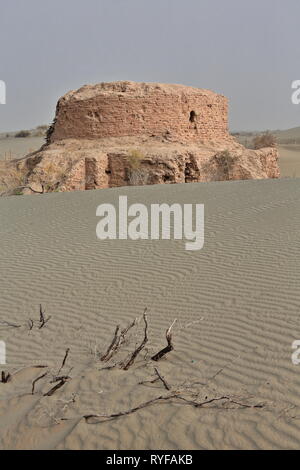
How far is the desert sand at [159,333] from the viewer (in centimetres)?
281

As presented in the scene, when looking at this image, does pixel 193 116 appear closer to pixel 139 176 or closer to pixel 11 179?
pixel 139 176

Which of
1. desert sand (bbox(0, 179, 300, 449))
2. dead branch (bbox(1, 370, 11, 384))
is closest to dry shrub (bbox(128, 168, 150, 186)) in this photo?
desert sand (bbox(0, 179, 300, 449))

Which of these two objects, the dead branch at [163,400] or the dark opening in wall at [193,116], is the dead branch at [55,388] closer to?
the dead branch at [163,400]

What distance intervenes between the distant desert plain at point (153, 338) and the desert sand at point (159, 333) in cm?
1

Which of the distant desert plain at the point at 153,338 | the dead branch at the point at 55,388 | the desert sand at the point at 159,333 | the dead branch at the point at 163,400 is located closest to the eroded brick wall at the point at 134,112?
the desert sand at the point at 159,333

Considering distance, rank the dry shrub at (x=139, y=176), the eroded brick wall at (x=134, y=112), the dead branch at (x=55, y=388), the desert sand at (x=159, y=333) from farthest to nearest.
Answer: the eroded brick wall at (x=134, y=112) → the dry shrub at (x=139, y=176) → the dead branch at (x=55, y=388) → the desert sand at (x=159, y=333)

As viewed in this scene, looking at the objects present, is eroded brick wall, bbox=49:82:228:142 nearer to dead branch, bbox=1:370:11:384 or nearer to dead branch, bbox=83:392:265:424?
dead branch, bbox=1:370:11:384

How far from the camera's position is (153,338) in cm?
429

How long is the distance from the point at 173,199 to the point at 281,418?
8611 mm

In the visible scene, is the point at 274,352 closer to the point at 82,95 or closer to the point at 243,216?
the point at 243,216

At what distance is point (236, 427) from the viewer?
2787 millimetres

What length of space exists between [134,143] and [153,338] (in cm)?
1403

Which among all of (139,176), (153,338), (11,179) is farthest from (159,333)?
(11,179)
